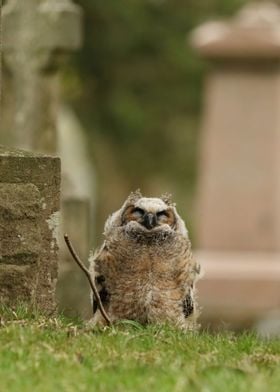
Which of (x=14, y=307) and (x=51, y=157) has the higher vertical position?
(x=51, y=157)

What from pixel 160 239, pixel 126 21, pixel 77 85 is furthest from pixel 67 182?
pixel 126 21

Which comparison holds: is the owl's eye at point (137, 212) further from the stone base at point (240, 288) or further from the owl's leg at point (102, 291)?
the stone base at point (240, 288)

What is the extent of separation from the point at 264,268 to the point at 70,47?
380 inches

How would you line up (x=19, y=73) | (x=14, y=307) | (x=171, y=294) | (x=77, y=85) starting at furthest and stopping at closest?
(x=77, y=85) < (x=19, y=73) < (x=171, y=294) < (x=14, y=307)

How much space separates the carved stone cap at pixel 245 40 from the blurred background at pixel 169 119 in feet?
0.07

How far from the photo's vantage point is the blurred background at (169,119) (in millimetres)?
16297

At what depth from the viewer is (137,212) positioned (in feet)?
37.3

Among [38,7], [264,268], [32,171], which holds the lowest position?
[264,268]

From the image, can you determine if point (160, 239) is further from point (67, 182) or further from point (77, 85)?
point (77, 85)

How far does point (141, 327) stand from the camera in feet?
34.2

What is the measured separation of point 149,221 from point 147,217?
5 cm

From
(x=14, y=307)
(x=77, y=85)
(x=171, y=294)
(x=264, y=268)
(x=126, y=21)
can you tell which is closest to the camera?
(x=14, y=307)

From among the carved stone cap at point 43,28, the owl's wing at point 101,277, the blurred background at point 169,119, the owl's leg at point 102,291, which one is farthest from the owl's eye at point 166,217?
the carved stone cap at point 43,28

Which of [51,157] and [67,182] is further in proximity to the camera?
[67,182]
